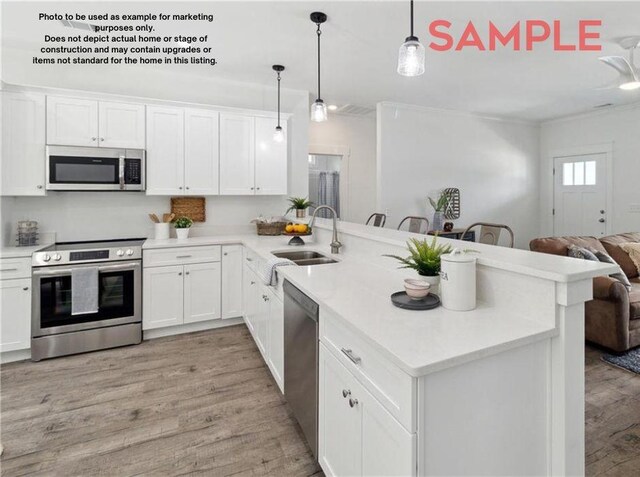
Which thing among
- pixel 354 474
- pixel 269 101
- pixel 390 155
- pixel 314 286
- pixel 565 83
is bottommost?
pixel 354 474

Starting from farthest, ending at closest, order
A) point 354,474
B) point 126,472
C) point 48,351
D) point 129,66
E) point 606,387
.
Result: 1. point 129,66
2. point 48,351
3. point 606,387
4. point 126,472
5. point 354,474

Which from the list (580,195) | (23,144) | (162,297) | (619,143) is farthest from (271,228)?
(619,143)

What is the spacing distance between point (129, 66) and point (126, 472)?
12.0 feet

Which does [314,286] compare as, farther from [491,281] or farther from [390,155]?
[390,155]

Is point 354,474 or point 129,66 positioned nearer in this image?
point 354,474

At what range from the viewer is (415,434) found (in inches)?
38.5

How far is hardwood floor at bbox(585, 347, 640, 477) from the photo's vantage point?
5.74 feet

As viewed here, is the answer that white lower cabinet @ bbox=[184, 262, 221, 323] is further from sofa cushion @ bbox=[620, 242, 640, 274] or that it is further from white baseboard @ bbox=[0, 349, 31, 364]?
sofa cushion @ bbox=[620, 242, 640, 274]

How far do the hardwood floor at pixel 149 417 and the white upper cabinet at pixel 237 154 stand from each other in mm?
1783

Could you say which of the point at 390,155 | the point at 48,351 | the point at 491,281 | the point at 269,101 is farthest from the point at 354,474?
the point at 390,155

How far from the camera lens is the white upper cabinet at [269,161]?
3.98 metres

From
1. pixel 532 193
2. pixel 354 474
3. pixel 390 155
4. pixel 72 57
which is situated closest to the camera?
pixel 354 474

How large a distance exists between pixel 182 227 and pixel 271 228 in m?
0.95

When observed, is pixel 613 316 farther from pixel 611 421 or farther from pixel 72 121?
pixel 72 121
